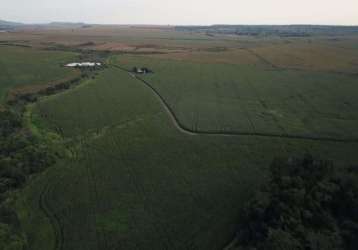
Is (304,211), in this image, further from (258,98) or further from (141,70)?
(141,70)

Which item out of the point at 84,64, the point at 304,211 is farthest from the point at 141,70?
the point at 304,211

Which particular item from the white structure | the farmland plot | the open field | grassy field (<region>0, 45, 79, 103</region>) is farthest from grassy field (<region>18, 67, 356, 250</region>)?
the white structure

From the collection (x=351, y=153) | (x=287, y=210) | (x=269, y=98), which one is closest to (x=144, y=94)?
(x=269, y=98)

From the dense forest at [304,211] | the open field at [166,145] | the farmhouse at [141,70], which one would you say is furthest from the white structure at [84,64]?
the dense forest at [304,211]

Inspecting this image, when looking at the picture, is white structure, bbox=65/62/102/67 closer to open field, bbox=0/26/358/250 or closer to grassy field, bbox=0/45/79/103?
grassy field, bbox=0/45/79/103

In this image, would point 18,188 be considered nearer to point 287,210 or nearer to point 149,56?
point 287,210

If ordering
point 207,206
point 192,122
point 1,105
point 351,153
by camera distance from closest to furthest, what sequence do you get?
point 207,206 < point 351,153 < point 192,122 < point 1,105
